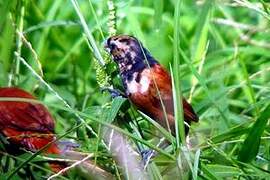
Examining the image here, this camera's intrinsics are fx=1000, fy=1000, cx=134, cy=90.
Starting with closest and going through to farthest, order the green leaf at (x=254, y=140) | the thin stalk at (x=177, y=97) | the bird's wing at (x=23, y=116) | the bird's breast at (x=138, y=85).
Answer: the thin stalk at (x=177, y=97), the green leaf at (x=254, y=140), the bird's breast at (x=138, y=85), the bird's wing at (x=23, y=116)

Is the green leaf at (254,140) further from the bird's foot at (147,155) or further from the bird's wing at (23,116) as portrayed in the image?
the bird's wing at (23,116)

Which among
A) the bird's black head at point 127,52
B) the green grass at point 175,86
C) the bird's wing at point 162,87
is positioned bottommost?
the green grass at point 175,86

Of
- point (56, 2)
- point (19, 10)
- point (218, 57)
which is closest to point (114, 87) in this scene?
point (19, 10)

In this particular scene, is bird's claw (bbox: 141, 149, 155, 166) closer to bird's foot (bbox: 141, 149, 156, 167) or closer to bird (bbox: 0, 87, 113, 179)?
bird's foot (bbox: 141, 149, 156, 167)

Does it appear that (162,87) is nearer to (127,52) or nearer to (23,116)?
(127,52)

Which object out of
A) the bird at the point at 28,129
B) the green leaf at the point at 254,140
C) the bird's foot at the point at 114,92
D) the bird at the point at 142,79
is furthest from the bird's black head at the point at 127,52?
the green leaf at the point at 254,140

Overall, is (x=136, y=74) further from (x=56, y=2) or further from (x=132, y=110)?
(x=56, y=2)

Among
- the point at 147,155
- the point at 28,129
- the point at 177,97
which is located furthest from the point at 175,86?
the point at 28,129

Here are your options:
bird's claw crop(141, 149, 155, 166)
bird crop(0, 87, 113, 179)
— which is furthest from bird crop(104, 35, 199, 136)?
bird crop(0, 87, 113, 179)
